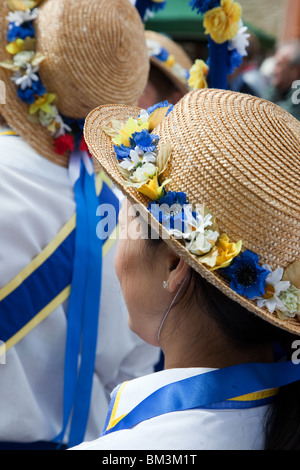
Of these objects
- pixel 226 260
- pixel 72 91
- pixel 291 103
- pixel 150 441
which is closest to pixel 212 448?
pixel 150 441

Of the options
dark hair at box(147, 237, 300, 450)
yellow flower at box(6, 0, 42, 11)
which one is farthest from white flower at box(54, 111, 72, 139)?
dark hair at box(147, 237, 300, 450)

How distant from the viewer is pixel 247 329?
1303 millimetres

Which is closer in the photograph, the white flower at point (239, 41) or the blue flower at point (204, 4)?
the blue flower at point (204, 4)

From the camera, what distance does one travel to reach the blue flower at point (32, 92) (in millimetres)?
2016

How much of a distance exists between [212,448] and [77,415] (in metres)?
0.98

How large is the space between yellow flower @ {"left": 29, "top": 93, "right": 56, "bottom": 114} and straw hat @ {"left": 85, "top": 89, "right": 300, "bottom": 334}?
84cm

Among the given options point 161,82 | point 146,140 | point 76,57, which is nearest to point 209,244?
point 146,140

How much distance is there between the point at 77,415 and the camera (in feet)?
6.64

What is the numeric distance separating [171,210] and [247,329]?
0.35 meters

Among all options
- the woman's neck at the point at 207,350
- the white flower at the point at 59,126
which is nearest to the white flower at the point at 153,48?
the white flower at the point at 59,126

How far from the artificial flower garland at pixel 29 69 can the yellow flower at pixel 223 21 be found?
25.9 inches

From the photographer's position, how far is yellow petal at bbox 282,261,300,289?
1270 mm

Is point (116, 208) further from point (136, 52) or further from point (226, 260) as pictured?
point (226, 260)

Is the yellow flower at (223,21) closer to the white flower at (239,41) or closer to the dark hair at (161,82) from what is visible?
the white flower at (239,41)
